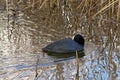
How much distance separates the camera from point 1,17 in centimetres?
805

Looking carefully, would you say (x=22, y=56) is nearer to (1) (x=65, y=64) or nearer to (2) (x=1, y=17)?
(1) (x=65, y=64)

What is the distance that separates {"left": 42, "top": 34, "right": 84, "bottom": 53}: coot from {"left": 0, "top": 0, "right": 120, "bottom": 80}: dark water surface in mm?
121

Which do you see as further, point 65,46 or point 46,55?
point 65,46

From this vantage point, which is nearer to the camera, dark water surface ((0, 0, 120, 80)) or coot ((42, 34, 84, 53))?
dark water surface ((0, 0, 120, 80))

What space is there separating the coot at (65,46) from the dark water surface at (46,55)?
0.12 metres

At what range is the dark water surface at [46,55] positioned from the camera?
480cm

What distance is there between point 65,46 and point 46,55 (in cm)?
43

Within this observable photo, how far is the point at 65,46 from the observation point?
5984 mm

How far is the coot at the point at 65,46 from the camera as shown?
5808mm

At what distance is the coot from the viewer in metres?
5.81

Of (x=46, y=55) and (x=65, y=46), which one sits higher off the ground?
(x=65, y=46)

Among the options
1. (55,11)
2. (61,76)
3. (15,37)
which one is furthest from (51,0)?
(61,76)

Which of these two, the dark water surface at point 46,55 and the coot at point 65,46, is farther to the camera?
the coot at point 65,46

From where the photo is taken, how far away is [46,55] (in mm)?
5680
